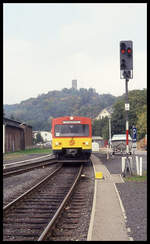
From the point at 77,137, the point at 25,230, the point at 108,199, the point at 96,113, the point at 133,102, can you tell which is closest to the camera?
the point at 25,230

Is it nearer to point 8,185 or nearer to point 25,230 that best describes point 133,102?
point 8,185

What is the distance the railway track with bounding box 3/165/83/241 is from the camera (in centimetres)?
693

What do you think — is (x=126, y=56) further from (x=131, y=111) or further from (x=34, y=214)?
(x=131, y=111)

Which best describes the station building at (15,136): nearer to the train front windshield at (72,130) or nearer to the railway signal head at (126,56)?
the train front windshield at (72,130)

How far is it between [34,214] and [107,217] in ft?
6.35

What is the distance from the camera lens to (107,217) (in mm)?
7777

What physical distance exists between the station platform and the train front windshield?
398 inches

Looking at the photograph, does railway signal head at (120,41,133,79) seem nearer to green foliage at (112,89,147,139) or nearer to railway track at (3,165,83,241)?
railway track at (3,165,83,241)

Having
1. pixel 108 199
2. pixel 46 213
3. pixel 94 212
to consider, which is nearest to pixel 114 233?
pixel 94 212

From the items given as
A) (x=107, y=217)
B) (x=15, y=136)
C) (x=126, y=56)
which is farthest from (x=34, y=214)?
(x=15, y=136)

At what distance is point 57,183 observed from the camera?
14734 millimetres

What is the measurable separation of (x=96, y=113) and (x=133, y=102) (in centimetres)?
10296

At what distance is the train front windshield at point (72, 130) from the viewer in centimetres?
2233

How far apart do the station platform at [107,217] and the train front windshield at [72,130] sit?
10099 mm
